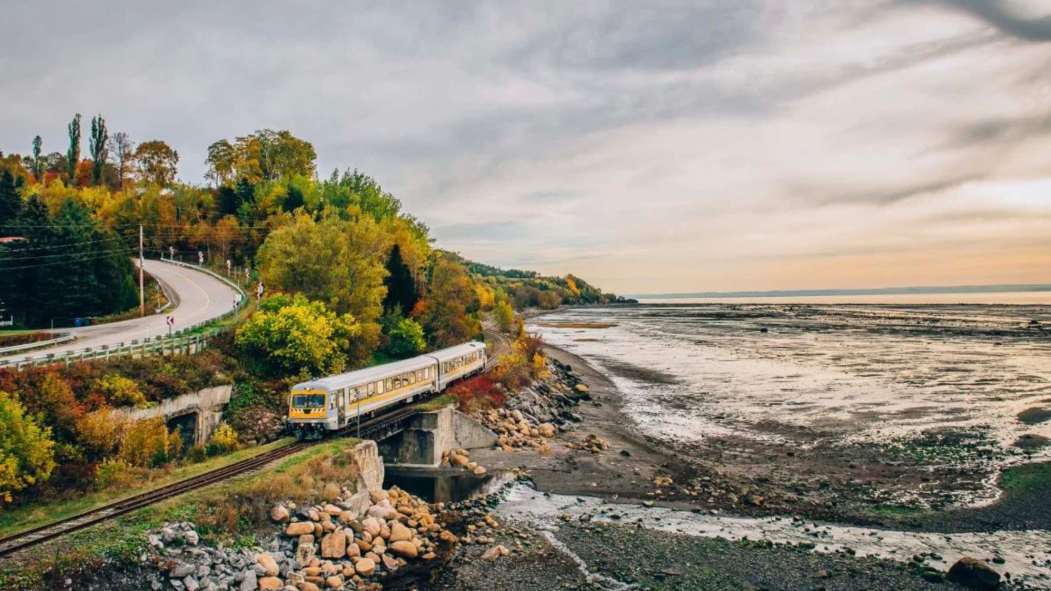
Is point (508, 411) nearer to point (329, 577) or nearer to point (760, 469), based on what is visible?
point (760, 469)

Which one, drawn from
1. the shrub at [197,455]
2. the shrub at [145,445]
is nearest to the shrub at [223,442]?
the shrub at [197,455]

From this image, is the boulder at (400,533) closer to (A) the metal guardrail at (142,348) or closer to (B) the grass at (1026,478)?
(A) the metal guardrail at (142,348)

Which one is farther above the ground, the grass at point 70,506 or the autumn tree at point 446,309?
the autumn tree at point 446,309

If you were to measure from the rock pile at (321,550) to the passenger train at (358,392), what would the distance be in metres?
5.11

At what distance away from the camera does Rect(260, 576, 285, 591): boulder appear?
57.0 feet

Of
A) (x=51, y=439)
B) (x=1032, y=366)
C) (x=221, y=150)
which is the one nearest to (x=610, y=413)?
(x=51, y=439)

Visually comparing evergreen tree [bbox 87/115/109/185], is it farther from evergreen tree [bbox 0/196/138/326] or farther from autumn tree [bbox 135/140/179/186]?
evergreen tree [bbox 0/196/138/326]

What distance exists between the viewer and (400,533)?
22.5m

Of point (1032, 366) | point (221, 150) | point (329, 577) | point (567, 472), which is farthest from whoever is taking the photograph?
point (221, 150)

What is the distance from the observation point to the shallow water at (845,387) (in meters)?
39.2

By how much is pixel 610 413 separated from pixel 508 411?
1037cm

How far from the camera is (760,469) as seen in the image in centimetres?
3244

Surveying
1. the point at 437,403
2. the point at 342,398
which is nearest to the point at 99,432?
the point at 342,398

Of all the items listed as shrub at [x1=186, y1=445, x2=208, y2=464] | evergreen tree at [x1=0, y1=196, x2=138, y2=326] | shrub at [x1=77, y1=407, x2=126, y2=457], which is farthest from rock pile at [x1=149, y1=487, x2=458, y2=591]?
evergreen tree at [x1=0, y1=196, x2=138, y2=326]
